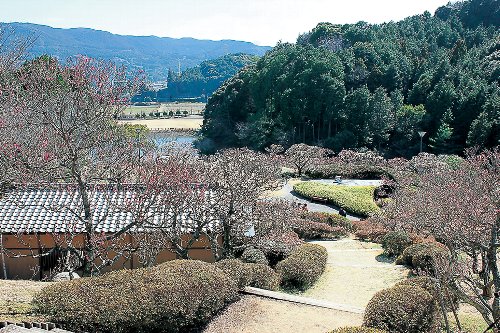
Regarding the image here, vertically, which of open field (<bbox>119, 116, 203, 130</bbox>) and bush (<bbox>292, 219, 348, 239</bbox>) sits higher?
bush (<bbox>292, 219, 348, 239</bbox>)

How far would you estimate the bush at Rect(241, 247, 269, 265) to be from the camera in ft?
40.6

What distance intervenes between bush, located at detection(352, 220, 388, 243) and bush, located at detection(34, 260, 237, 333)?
12410 millimetres

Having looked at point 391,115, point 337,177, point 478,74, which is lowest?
point 337,177

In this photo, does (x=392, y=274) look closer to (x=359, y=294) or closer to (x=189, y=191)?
(x=359, y=294)

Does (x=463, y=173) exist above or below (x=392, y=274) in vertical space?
above

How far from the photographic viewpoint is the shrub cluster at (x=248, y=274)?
9531 mm

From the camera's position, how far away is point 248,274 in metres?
10.0

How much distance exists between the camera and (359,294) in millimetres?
12328

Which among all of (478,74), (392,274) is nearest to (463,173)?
(392,274)

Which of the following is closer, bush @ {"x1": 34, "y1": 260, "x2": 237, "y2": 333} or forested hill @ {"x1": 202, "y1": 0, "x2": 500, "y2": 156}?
bush @ {"x1": 34, "y1": 260, "x2": 237, "y2": 333}

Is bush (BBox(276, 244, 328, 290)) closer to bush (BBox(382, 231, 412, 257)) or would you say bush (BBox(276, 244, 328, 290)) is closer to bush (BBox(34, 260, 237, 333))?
bush (BBox(34, 260, 237, 333))

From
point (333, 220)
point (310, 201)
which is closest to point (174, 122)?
point (310, 201)

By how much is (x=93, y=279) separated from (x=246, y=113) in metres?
49.0

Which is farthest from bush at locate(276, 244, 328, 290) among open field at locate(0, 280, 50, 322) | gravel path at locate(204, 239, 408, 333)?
open field at locate(0, 280, 50, 322)
